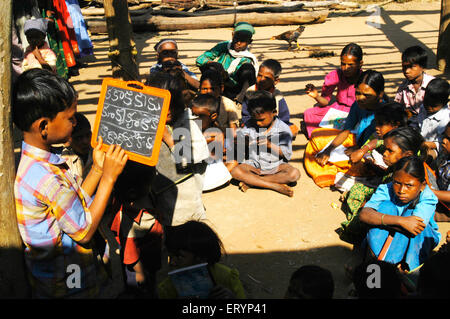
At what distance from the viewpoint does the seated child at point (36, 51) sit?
A: 19.6 ft


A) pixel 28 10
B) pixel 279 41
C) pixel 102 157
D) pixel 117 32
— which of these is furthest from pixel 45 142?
pixel 279 41

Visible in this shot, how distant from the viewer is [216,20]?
12.0 metres

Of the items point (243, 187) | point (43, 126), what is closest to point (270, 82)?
point (243, 187)

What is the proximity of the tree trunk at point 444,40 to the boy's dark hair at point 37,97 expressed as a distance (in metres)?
7.09

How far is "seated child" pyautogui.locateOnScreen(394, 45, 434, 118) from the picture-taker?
4.50m

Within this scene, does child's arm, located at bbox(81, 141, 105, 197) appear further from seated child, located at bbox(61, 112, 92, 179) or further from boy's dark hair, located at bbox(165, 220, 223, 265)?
seated child, located at bbox(61, 112, 92, 179)

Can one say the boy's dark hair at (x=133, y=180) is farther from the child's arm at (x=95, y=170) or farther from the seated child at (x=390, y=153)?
the seated child at (x=390, y=153)

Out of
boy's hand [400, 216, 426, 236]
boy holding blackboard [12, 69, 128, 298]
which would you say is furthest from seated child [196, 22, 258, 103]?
boy holding blackboard [12, 69, 128, 298]

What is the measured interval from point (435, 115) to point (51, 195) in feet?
12.4

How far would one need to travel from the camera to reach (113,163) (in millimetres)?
2059

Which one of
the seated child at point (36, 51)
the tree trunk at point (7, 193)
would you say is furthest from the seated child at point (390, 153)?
the seated child at point (36, 51)

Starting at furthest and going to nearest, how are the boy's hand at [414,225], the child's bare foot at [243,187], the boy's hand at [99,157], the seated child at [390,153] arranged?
the child's bare foot at [243,187] < the seated child at [390,153] < the boy's hand at [414,225] < the boy's hand at [99,157]

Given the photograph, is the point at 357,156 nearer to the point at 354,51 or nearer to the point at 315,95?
the point at 315,95

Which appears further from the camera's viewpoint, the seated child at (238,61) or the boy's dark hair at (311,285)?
the seated child at (238,61)
